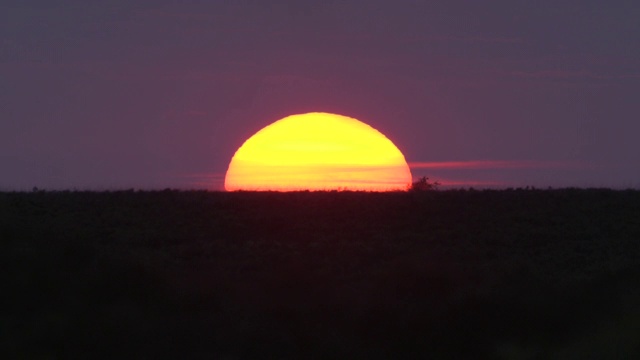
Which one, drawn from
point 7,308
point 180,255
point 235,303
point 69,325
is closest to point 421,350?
point 235,303

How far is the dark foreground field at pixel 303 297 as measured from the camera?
66.2ft

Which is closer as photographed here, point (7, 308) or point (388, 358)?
point (388, 358)

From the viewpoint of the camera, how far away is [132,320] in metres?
21.2

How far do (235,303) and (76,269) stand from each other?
4.58 meters

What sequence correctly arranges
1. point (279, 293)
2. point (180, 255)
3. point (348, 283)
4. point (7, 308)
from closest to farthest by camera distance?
point (7, 308) → point (279, 293) → point (348, 283) → point (180, 255)

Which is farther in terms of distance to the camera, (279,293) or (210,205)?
(210,205)

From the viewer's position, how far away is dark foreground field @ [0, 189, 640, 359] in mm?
20188

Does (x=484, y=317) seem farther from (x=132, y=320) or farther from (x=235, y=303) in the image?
(x=132, y=320)

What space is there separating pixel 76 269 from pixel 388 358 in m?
9.04

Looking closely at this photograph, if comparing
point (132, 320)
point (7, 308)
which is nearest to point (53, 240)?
point (7, 308)

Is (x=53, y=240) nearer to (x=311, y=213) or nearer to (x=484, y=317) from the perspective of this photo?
(x=484, y=317)

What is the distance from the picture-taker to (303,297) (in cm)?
2453

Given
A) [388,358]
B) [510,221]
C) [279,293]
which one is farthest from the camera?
[510,221]

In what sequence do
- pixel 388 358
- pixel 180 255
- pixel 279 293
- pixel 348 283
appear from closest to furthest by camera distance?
pixel 388 358
pixel 279 293
pixel 348 283
pixel 180 255
